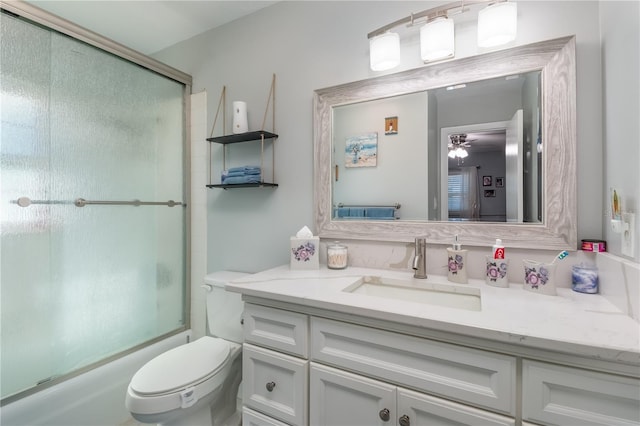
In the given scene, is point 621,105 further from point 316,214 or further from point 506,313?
point 316,214

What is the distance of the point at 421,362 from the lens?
0.80 meters

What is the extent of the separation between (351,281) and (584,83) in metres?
1.10

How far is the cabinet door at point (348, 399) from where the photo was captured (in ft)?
2.76

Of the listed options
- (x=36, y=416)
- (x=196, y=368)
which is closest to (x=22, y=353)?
(x=36, y=416)

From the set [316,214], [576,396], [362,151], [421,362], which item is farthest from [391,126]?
[576,396]

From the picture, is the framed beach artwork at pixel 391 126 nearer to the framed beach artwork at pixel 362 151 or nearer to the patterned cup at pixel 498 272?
the framed beach artwork at pixel 362 151

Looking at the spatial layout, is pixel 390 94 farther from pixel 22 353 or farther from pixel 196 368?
pixel 22 353

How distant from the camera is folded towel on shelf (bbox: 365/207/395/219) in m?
1.36

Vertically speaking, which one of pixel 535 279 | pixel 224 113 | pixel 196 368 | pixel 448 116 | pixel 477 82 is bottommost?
pixel 196 368

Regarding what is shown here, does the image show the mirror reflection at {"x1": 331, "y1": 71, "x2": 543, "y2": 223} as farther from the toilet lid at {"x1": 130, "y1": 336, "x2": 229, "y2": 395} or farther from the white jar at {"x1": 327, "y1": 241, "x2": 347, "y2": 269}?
the toilet lid at {"x1": 130, "y1": 336, "x2": 229, "y2": 395}

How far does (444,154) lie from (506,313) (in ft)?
2.31

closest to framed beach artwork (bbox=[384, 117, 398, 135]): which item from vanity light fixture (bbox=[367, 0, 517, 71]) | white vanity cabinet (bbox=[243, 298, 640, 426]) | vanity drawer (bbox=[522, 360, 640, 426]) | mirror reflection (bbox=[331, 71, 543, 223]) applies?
mirror reflection (bbox=[331, 71, 543, 223])

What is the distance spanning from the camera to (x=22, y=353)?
4.22ft

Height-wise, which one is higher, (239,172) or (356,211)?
(239,172)
